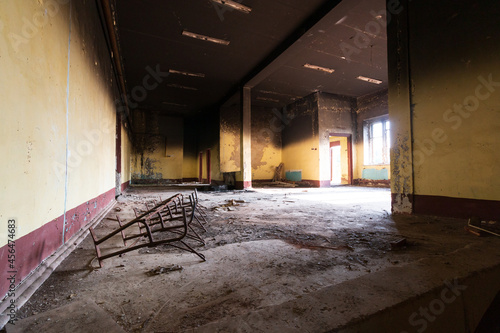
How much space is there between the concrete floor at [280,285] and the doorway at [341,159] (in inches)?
401

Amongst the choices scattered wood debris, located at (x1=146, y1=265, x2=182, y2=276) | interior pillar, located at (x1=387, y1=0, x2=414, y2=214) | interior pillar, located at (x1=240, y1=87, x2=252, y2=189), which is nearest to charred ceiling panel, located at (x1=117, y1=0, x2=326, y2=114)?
interior pillar, located at (x1=240, y1=87, x2=252, y2=189)

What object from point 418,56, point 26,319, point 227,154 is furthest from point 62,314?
point 227,154

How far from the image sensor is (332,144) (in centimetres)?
1617

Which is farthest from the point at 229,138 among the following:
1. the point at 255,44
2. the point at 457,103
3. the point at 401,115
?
the point at 457,103

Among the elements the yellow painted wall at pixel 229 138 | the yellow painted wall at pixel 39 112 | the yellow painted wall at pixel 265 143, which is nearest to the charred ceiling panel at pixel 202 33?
the yellow painted wall at pixel 229 138

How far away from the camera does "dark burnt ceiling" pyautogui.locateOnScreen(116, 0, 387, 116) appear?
5.58m

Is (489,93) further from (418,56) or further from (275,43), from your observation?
(275,43)

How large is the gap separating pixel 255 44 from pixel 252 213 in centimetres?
544

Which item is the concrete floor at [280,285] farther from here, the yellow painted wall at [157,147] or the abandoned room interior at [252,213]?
the yellow painted wall at [157,147]

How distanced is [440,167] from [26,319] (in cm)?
480

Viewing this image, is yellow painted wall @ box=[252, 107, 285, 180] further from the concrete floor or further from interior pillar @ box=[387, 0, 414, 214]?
the concrete floor

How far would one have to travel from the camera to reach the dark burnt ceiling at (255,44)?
558 centimetres

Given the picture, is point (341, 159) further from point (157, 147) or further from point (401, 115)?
point (157, 147)

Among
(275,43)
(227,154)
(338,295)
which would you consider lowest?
(338,295)
